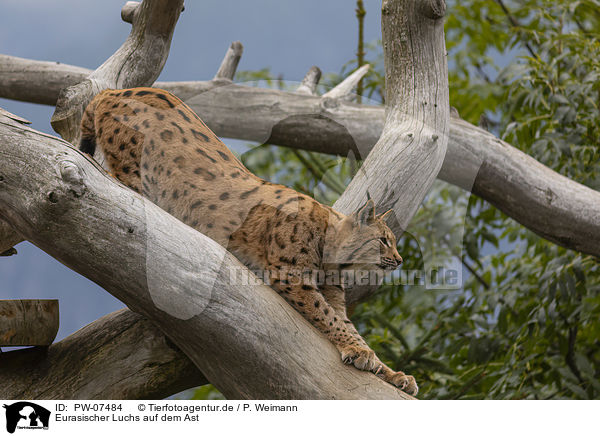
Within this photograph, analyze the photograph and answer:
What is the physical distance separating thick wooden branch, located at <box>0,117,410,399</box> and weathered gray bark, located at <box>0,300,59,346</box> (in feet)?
1.81

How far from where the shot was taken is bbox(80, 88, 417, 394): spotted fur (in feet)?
5.64

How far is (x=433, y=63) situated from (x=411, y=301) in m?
1.06

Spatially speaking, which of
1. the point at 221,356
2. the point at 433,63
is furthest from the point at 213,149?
the point at 433,63

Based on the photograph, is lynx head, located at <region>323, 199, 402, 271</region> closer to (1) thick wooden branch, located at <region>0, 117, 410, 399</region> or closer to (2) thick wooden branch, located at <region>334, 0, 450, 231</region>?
(1) thick wooden branch, located at <region>0, 117, 410, 399</region>

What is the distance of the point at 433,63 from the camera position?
2.35 m

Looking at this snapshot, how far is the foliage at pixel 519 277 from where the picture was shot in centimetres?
288

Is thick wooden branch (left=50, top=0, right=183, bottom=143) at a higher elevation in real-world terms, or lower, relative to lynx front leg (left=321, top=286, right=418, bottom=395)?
higher

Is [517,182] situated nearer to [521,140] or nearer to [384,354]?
[521,140]

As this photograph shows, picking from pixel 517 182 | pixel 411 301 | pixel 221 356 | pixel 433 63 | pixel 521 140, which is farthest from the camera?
pixel 521 140

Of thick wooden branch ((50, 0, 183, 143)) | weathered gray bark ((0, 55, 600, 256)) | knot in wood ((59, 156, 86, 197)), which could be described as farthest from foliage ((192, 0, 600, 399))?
knot in wood ((59, 156, 86, 197))

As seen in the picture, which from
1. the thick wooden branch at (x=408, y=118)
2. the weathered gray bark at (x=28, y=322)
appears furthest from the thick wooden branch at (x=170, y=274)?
the thick wooden branch at (x=408, y=118)

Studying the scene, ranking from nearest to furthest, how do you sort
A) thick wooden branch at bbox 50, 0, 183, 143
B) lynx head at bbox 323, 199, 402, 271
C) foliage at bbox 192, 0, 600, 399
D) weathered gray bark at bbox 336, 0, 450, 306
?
lynx head at bbox 323, 199, 402, 271
weathered gray bark at bbox 336, 0, 450, 306
thick wooden branch at bbox 50, 0, 183, 143
foliage at bbox 192, 0, 600, 399
